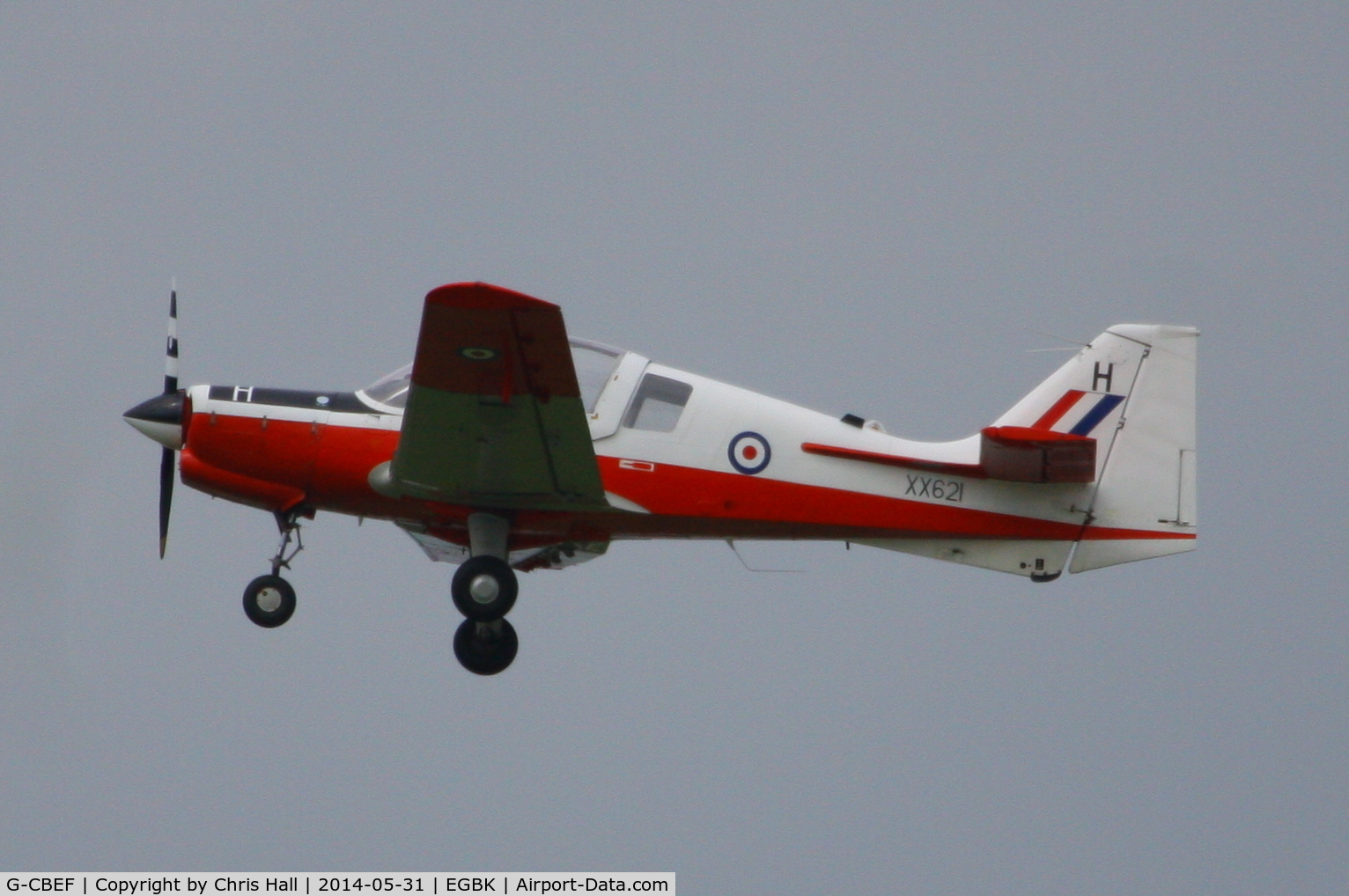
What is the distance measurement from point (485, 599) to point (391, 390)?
Result: 1969 millimetres

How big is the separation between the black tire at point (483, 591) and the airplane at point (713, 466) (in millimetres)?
16

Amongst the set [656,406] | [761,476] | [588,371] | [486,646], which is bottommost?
[486,646]

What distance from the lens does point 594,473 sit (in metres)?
12.9

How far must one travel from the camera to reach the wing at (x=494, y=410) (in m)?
11.5

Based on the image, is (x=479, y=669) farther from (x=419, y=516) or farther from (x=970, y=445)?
(x=970, y=445)

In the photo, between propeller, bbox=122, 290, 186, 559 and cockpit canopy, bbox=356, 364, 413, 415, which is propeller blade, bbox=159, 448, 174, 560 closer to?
propeller, bbox=122, 290, 186, 559

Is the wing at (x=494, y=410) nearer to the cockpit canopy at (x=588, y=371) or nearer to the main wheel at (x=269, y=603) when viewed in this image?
the cockpit canopy at (x=588, y=371)

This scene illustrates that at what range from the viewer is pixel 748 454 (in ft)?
43.8

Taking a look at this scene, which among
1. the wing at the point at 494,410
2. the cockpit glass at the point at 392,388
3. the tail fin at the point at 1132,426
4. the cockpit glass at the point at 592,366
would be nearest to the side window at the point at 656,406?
the cockpit glass at the point at 592,366

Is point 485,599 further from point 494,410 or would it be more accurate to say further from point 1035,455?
point 1035,455

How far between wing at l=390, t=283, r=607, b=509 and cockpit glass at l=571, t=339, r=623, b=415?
26.8 inches

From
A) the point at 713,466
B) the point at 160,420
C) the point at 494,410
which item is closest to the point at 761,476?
the point at 713,466

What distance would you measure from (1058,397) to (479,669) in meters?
5.44

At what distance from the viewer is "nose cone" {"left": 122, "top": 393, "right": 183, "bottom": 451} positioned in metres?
14.0
